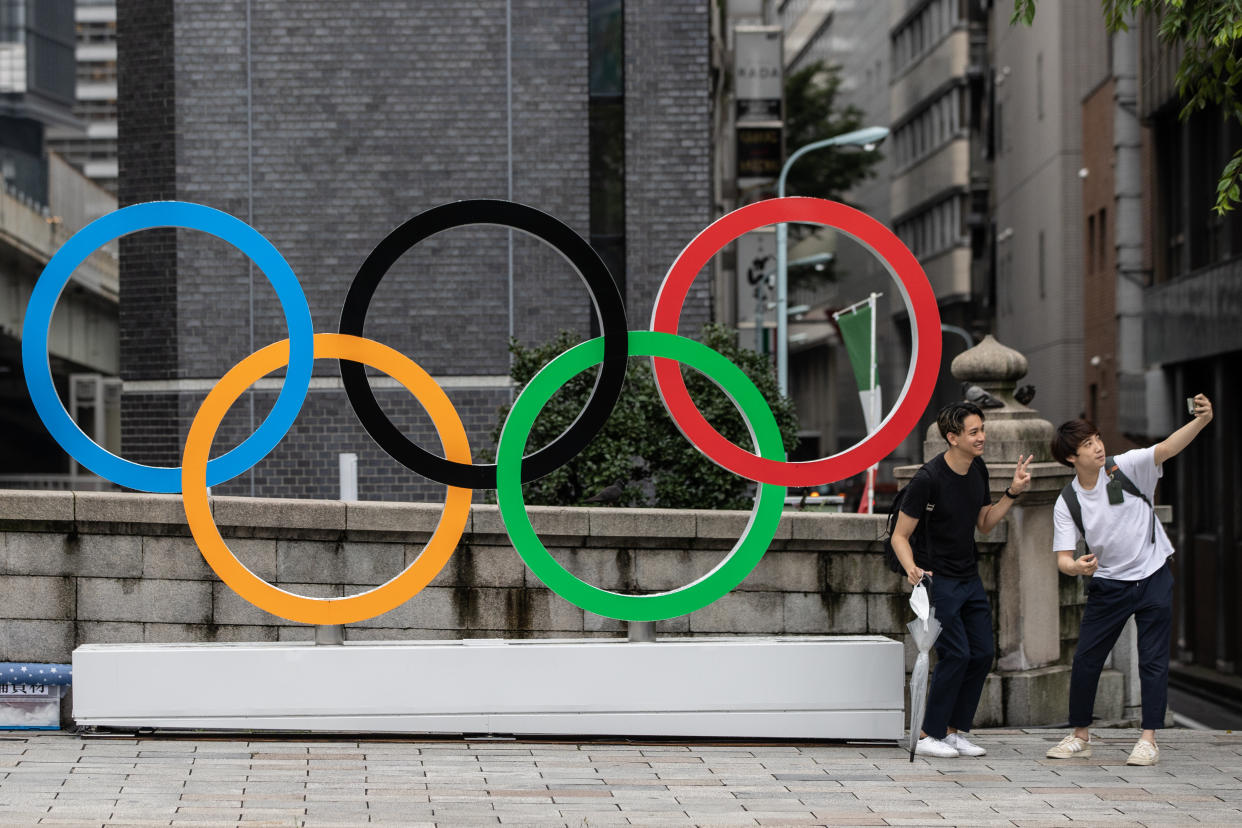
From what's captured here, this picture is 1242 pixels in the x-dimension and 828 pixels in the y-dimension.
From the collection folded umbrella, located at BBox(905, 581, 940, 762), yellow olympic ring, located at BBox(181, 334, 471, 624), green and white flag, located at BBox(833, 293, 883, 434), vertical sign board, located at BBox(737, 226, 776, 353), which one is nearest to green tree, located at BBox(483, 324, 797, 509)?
green and white flag, located at BBox(833, 293, 883, 434)

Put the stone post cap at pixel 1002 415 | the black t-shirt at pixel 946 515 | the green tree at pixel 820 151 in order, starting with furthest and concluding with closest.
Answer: the green tree at pixel 820 151 → the stone post cap at pixel 1002 415 → the black t-shirt at pixel 946 515

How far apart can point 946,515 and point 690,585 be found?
4.85ft

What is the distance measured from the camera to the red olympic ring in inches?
375

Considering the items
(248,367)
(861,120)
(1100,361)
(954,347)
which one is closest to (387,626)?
(248,367)

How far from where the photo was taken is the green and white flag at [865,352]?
1519cm

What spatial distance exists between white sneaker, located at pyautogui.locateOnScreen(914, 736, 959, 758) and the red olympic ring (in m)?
1.55

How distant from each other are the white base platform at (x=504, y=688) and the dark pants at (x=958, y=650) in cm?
35

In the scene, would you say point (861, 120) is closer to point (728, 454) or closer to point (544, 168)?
point (544, 168)

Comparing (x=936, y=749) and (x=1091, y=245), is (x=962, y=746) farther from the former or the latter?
(x=1091, y=245)

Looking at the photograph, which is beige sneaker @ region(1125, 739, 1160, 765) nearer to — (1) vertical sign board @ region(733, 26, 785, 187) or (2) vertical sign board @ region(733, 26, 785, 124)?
(1) vertical sign board @ region(733, 26, 785, 187)

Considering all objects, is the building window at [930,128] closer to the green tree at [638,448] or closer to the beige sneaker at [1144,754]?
the green tree at [638,448]

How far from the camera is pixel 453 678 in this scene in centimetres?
945

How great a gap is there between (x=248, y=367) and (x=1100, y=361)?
113 feet

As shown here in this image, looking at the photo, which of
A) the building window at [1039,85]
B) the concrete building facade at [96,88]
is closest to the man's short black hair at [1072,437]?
the building window at [1039,85]
